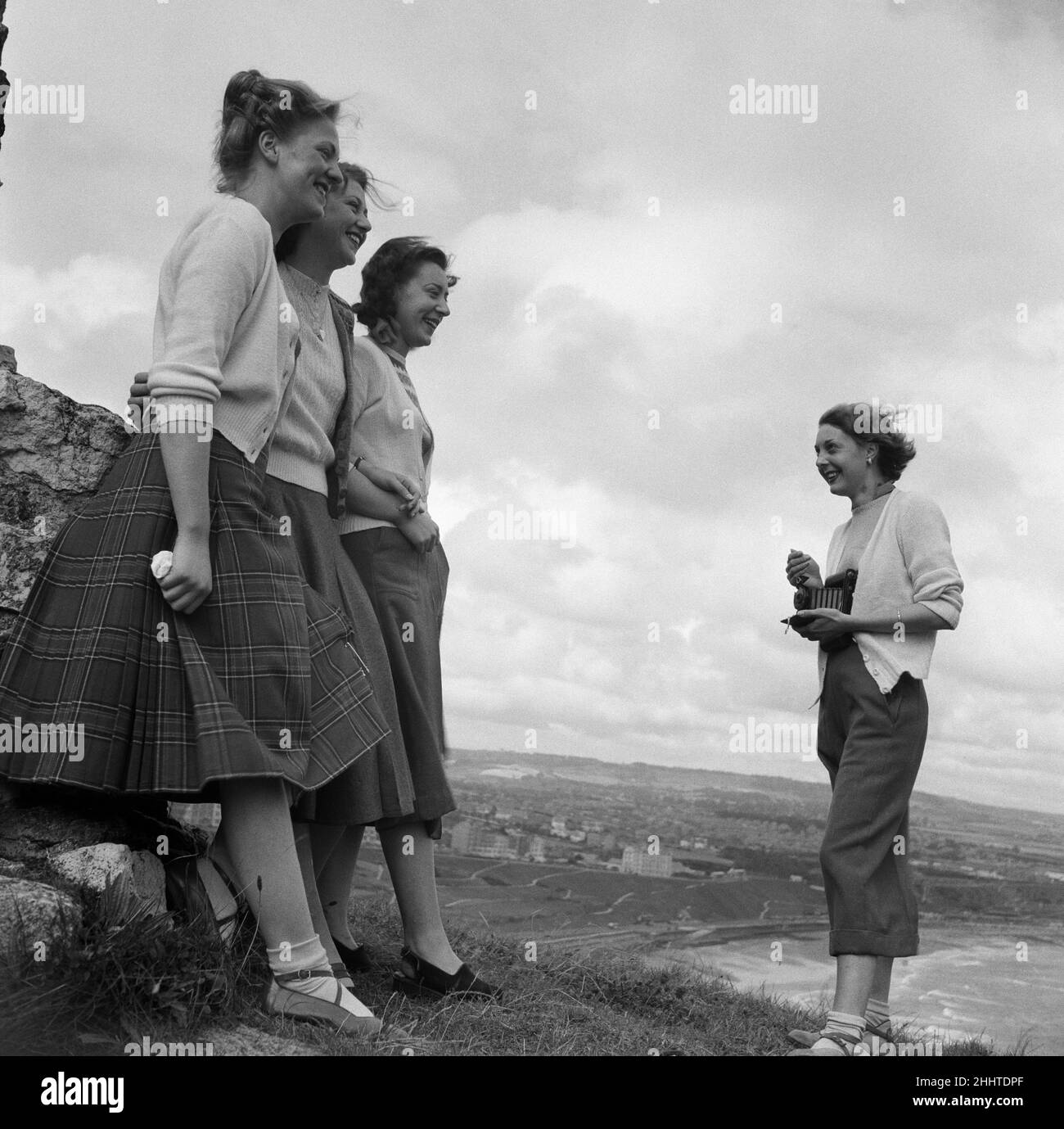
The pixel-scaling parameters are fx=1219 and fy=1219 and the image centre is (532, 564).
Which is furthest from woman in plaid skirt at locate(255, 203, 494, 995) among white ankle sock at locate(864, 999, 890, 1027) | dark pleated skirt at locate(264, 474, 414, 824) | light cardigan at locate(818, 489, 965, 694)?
light cardigan at locate(818, 489, 965, 694)

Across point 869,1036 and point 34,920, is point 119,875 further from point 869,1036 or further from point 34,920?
point 869,1036

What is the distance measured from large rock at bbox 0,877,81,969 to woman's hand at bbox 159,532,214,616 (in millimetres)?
741

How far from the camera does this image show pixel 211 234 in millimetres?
2939

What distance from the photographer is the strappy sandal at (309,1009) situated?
9.78 ft

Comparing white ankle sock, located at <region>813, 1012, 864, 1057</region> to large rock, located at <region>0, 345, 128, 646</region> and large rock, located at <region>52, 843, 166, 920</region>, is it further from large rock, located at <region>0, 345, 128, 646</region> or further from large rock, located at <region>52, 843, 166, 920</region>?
large rock, located at <region>0, 345, 128, 646</region>

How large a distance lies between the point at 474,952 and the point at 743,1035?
121 cm

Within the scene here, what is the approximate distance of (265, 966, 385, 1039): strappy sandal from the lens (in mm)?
2982

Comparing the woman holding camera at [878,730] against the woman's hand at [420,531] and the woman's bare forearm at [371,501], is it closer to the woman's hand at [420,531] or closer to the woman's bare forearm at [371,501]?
the woman's hand at [420,531]

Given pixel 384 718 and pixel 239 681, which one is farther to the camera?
pixel 384 718
